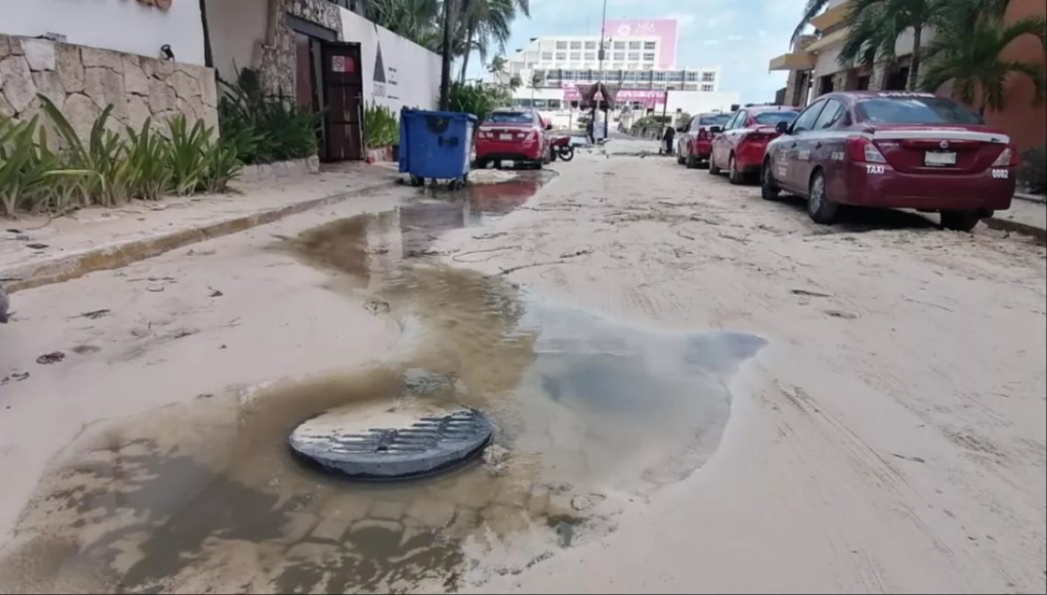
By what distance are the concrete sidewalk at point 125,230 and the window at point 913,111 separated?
17.3 feet

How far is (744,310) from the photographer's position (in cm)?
446

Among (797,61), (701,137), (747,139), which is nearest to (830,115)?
(747,139)

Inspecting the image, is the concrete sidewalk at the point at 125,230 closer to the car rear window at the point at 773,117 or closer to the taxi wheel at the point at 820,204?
the taxi wheel at the point at 820,204

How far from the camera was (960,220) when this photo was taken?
8.11 ft

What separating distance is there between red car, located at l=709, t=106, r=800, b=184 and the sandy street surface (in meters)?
7.74

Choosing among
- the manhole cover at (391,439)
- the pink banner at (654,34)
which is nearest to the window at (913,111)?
the manhole cover at (391,439)

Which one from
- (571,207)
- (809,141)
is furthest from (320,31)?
(809,141)

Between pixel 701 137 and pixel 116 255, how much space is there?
15.0 metres

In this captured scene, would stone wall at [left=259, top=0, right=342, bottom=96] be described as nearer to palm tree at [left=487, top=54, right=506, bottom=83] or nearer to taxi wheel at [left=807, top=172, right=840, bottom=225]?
taxi wheel at [left=807, top=172, right=840, bottom=225]

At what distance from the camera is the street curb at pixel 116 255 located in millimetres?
4591

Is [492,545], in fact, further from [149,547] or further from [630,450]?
[149,547]

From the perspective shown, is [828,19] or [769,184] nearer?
[769,184]

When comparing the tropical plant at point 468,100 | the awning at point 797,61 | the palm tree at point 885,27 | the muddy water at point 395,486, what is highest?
the awning at point 797,61

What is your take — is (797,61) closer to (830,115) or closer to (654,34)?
(830,115)
